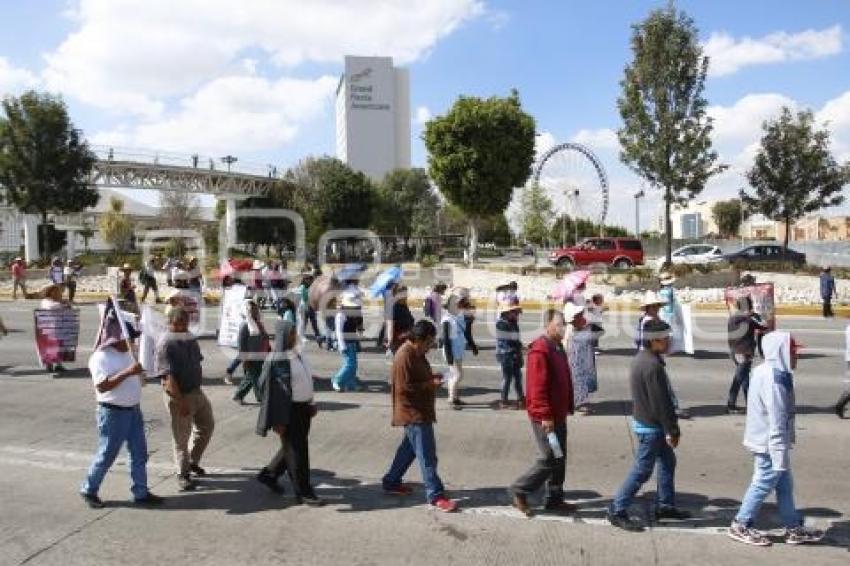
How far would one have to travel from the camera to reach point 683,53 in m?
28.5

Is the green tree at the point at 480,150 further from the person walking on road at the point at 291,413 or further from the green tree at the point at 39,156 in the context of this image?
the person walking on road at the point at 291,413

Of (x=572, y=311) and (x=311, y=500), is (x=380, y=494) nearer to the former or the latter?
(x=311, y=500)

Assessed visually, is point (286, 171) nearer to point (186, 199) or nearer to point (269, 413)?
point (186, 199)

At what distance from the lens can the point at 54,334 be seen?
13.2 m

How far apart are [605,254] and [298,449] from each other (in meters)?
29.6

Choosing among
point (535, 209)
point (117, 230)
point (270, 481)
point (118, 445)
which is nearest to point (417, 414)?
point (270, 481)

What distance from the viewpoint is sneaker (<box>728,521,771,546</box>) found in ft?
18.8

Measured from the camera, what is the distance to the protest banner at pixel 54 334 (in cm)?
1305

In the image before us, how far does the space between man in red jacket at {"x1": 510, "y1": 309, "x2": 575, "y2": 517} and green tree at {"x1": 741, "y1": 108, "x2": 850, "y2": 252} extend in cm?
3209

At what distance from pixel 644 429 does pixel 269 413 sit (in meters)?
3.07

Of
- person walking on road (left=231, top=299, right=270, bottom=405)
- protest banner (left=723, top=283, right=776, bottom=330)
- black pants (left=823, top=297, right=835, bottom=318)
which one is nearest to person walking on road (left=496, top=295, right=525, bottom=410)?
person walking on road (left=231, top=299, right=270, bottom=405)

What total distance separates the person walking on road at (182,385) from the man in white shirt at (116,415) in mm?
364

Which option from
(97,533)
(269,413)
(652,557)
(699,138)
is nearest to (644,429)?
(652,557)

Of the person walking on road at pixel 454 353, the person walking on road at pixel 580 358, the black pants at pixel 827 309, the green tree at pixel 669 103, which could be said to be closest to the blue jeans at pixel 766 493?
the person walking on road at pixel 580 358
